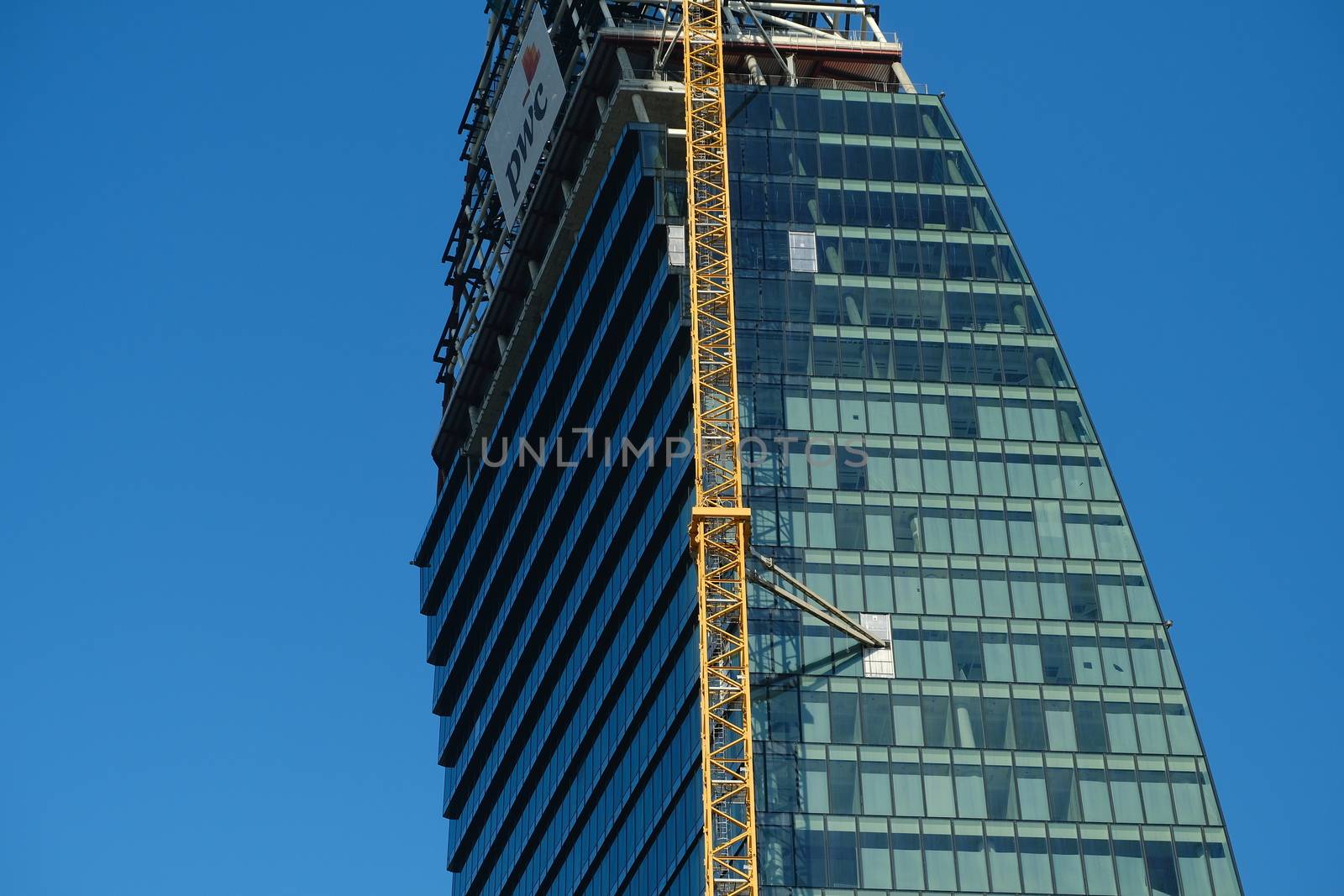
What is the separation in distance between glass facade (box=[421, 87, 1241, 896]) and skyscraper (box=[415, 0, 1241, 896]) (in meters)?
0.18

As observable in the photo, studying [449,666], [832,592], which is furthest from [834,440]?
[449,666]

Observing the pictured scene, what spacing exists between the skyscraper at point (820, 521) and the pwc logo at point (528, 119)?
0.30 m

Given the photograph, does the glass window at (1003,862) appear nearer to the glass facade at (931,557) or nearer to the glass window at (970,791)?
the glass facade at (931,557)

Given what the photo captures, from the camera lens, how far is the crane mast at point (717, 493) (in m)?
123

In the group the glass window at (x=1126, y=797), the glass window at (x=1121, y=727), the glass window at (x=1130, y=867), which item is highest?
the glass window at (x=1121, y=727)

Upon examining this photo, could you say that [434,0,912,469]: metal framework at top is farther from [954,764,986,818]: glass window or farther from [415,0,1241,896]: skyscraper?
[954,764,986,818]: glass window

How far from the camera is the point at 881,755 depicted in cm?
12800

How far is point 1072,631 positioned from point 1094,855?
40.1 ft

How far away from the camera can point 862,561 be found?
439 feet

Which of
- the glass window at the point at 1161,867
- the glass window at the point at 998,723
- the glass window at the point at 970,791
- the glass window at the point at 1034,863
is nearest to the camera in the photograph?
the glass window at the point at 1034,863

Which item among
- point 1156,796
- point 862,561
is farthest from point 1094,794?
point 862,561

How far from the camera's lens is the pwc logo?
164 m

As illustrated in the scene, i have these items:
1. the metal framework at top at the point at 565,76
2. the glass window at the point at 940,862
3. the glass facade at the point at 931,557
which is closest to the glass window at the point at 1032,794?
the glass facade at the point at 931,557

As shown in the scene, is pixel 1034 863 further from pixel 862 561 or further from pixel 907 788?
pixel 862 561
